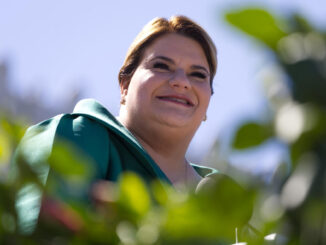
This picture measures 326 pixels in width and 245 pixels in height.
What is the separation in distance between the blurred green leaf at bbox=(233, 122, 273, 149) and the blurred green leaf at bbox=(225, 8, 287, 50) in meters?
0.05

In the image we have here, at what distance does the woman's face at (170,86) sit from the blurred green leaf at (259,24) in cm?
190

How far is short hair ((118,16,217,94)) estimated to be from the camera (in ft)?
8.31

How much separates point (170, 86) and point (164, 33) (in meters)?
0.23

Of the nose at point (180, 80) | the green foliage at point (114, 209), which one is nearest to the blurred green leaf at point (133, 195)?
the green foliage at point (114, 209)

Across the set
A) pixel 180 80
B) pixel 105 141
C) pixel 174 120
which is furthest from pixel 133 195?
pixel 180 80

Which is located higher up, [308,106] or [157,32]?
[157,32]

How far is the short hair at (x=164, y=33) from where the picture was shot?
253 cm

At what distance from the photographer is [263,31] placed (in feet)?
1.36

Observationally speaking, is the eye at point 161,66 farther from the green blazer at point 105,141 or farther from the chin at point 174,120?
the green blazer at point 105,141

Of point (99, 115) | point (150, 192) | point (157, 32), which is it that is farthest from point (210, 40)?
point (150, 192)

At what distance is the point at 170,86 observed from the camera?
7.93ft

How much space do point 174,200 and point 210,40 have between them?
2.24m

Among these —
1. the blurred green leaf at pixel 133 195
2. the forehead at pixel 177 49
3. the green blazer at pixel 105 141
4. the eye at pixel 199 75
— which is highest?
the forehead at pixel 177 49

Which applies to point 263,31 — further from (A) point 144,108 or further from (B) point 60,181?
(A) point 144,108
